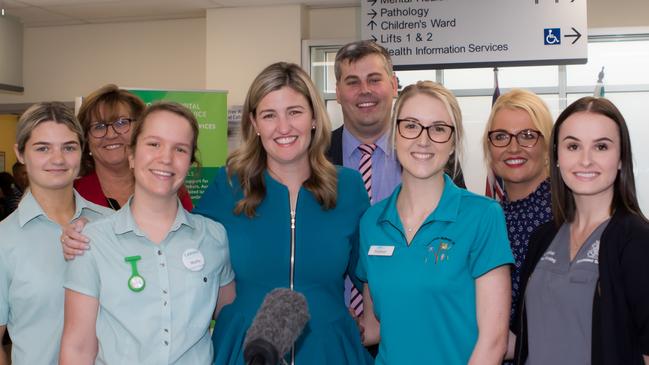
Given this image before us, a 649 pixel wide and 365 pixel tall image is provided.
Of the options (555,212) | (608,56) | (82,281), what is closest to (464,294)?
(555,212)

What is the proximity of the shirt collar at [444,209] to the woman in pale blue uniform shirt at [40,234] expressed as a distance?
1112mm

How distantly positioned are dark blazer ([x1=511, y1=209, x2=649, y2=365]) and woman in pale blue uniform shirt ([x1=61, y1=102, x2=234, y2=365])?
119cm

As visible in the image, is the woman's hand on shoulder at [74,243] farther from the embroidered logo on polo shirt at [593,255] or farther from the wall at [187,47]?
the wall at [187,47]

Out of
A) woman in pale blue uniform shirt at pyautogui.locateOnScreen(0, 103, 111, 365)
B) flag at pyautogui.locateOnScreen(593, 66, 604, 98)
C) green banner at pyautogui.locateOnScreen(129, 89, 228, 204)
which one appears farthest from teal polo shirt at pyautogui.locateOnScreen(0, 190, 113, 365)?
flag at pyautogui.locateOnScreen(593, 66, 604, 98)

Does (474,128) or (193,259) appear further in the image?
(474,128)

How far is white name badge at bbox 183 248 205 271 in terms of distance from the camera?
6.74ft

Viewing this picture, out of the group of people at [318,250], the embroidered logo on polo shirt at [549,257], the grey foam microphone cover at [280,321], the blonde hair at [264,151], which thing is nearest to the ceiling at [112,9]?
the blonde hair at [264,151]

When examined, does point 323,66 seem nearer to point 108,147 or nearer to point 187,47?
point 187,47

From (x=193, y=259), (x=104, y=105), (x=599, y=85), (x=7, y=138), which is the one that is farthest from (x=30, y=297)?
(x=7, y=138)

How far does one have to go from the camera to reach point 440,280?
1.92 meters

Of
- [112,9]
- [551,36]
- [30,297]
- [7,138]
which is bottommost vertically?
[30,297]

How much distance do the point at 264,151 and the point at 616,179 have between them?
1244mm

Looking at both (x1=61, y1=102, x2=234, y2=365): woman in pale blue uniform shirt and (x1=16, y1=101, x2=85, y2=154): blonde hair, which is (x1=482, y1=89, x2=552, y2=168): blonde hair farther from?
(x1=16, y1=101, x2=85, y2=154): blonde hair

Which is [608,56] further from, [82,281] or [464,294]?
[82,281]
